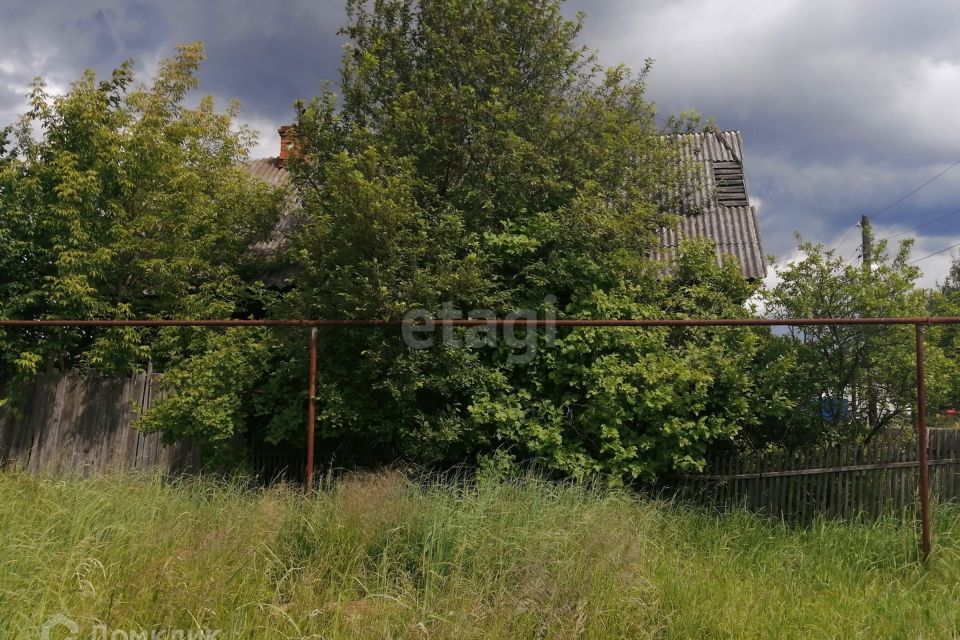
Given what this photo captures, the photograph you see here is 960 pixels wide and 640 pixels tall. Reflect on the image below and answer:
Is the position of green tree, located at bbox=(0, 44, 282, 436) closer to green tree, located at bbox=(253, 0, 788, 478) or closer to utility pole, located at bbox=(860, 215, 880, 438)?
green tree, located at bbox=(253, 0, 788, 478)

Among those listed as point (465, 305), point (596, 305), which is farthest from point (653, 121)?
point (465, 305)

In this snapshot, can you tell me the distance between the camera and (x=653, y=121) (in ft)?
32.1

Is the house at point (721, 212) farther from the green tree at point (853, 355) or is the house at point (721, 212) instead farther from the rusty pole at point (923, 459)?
the rusty pole at point (923, 459)

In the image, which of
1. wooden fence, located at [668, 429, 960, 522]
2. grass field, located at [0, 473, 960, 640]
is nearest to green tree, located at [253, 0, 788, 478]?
wooden fence, located at [668, 429, 960, 522]

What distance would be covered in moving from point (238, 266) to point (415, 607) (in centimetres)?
695

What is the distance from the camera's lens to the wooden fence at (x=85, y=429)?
7.41 m

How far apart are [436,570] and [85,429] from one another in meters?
5.68

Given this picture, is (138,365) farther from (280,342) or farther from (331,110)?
(331,110)

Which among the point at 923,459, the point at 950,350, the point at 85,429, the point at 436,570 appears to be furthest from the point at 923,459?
the point at 85,429

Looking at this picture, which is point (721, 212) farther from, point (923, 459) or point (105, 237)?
point (105, 237)

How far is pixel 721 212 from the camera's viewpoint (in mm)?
11852

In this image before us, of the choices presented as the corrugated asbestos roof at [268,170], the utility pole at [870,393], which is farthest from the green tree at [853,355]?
the corrugated asbestos roof at [268,170]

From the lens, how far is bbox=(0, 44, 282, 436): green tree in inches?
303

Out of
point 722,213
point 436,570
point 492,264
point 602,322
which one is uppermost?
point 722,213
